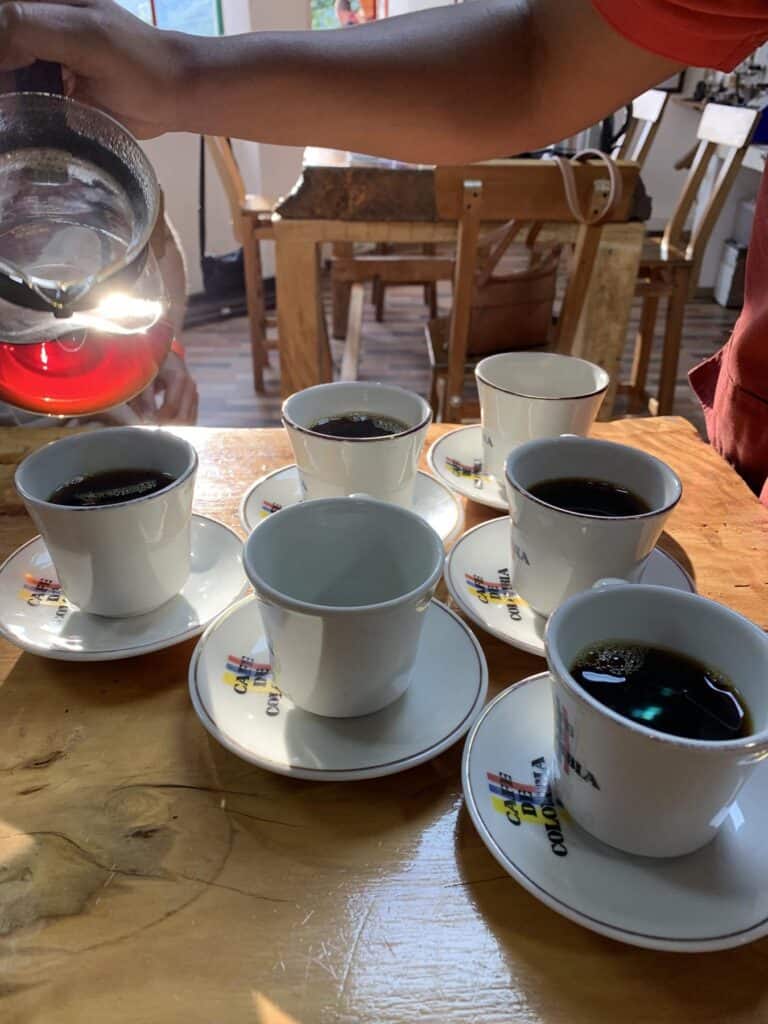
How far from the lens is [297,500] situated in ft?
2.65

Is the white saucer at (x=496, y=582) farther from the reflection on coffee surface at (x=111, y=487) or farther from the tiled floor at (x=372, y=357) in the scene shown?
the tiled floor at (x=372, y=357)

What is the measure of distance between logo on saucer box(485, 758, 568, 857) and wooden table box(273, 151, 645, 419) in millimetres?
1554

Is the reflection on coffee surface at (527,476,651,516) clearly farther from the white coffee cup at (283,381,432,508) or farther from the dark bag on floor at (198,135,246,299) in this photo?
the dark bag on floor at (198,135,246,299)

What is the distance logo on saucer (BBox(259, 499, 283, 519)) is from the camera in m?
0.79

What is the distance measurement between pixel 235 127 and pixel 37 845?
2.63ft

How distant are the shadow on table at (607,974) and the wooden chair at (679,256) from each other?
2.21 m

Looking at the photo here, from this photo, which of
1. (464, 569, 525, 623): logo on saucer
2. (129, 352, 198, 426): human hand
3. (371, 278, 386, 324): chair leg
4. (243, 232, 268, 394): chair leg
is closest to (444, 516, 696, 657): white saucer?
(464, 569, 525, 623): logo on saucer

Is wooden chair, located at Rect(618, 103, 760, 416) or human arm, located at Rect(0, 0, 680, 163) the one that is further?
wooden chair, located at Rect(618, 103, 760, 416)

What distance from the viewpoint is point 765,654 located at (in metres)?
0.46

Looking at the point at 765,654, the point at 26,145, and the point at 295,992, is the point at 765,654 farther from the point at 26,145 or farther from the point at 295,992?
the point at 26,145

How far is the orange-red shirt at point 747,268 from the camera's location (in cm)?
71

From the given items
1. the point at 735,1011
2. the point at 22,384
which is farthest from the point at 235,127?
the point at 735,1011

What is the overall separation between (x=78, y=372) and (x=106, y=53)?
1.00ft

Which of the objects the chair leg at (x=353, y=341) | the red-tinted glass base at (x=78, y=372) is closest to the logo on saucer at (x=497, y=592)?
the red-tinted glass base at (x=78, y=372)
